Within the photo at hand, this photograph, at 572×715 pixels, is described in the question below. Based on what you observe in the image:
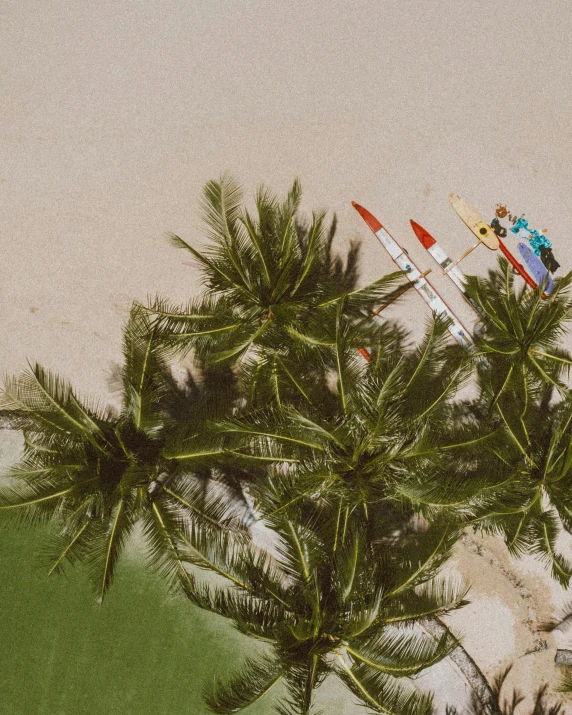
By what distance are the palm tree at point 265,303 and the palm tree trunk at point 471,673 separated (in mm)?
3941

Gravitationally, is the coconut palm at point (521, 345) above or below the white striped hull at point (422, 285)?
below

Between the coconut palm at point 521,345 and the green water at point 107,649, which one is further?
the green water at point 107,649

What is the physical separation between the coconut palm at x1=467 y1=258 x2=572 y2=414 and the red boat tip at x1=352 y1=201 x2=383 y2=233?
5.35 ft

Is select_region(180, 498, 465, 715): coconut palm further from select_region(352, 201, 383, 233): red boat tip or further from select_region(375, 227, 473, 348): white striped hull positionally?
select_region(352, 201, 383, 233): red boat tip

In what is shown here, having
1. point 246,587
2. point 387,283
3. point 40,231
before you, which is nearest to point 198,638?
point 246,587

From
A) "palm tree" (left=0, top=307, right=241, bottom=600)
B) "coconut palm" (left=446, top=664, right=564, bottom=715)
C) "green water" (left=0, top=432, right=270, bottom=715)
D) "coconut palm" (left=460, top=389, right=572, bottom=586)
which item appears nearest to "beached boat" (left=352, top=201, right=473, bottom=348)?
"coconut palm" (left=460, top=389, right=572, bottom=586)

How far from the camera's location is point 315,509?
7703 mm

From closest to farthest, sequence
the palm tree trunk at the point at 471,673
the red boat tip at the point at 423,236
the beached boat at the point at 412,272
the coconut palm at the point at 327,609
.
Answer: the coconut palm at the point at 327,609 → the palm tree trunk at the point at 471,673 → the beached boat at the point at 412,272 → the red boat tip at the point at 423,236

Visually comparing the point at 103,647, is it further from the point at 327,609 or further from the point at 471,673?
the point at 471,673

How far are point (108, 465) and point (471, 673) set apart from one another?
589 cm

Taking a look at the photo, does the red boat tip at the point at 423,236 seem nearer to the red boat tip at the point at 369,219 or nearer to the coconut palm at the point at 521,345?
the red boat tip at the point at 369,219

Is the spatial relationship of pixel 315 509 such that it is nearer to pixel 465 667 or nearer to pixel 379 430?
pixel 379 430

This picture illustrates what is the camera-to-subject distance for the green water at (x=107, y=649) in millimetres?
7797

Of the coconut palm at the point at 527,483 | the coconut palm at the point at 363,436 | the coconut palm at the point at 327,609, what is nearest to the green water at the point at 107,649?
the coconut palm at the point at 327,609
